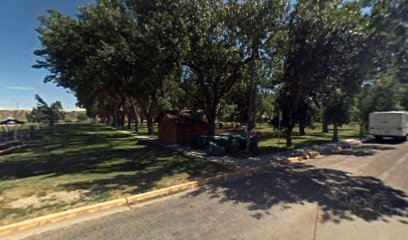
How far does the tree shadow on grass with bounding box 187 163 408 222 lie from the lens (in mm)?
7345

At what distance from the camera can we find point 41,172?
1230 centimetres

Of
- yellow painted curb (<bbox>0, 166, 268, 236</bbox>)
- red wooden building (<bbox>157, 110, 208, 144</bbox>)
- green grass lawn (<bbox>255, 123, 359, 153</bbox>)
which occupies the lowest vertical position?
yellow painted curb (<bbox>0, 166, 268, 236</bbox>)

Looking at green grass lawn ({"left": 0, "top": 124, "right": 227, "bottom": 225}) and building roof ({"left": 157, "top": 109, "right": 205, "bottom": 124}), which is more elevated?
building roof ({"left": 157, "top": 109, "right": 205, "bottom": 124})

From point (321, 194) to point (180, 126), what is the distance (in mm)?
15135

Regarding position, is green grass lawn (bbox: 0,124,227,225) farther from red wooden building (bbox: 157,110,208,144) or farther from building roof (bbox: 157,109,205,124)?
building roof (bbox: 157,109,205,124)

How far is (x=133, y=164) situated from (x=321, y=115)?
17.9 m

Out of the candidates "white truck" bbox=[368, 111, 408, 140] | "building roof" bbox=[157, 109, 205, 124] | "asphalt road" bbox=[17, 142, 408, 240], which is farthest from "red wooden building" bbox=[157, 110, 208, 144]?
"white truck" bbox=[368, 111, 408, 140]

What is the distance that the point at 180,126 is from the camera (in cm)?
2289

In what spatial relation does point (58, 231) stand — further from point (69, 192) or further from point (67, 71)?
point (67, 71)

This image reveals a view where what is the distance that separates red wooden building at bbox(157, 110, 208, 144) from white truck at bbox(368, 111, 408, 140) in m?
14.3

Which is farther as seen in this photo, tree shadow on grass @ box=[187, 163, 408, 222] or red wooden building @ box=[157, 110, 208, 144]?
red wooden building @ box=[157, 110, 208, 144]

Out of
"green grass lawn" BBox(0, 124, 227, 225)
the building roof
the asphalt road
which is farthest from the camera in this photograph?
the building roof

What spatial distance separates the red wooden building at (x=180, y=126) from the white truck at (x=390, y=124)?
47.0ft

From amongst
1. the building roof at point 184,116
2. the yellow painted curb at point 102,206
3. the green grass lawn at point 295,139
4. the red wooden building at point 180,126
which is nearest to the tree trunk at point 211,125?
the green grass lawn at point 295,139
